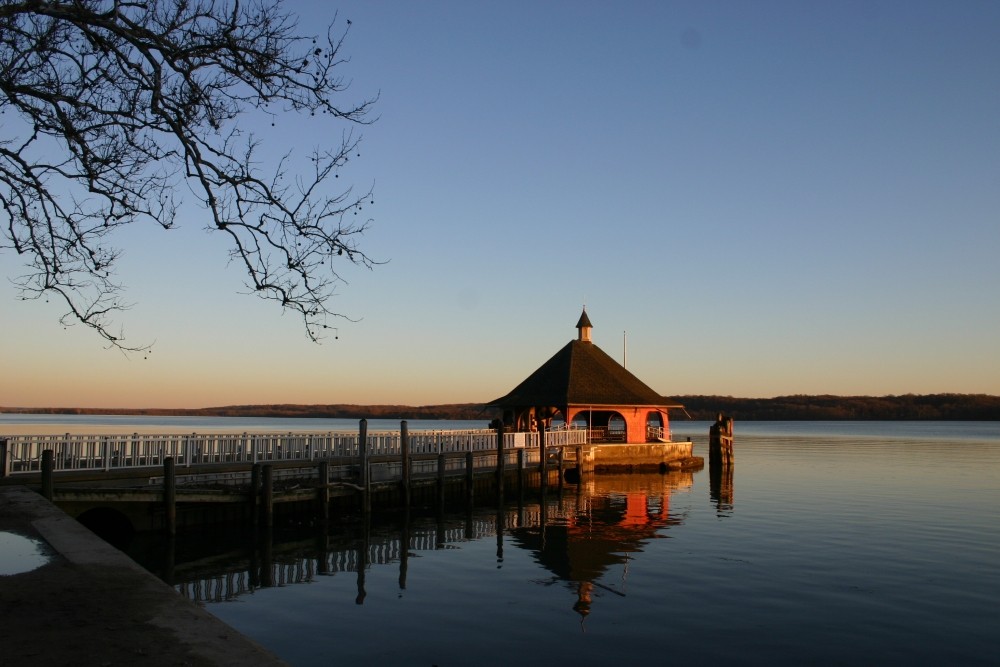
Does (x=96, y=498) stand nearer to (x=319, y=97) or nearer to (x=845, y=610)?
(x=319, y=97)

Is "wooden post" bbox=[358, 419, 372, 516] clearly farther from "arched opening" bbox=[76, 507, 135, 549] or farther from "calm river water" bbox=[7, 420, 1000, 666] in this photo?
"arched opening" bbox=[76, 507, 135, 549]

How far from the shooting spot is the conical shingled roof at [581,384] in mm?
47062

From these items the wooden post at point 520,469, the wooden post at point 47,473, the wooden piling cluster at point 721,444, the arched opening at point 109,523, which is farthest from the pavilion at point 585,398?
the wooden post at point 47,473

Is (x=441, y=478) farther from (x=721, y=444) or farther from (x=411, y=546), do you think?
(x=721, y=444)

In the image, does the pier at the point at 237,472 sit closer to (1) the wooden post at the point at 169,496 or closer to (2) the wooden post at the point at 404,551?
(1) the wooden post at the point at 169,496

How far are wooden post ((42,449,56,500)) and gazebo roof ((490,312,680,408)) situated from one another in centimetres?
3134

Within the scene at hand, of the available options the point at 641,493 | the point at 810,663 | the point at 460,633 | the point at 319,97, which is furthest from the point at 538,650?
the point at 641,493

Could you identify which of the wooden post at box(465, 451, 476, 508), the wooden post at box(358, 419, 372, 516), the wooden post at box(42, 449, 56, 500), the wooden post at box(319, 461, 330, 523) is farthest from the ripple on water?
the wooden post at box(465, 451, 476, 508)

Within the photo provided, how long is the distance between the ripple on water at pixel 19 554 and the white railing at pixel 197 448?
25.9 feet

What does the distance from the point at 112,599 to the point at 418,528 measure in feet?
56.3

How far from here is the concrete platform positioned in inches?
260

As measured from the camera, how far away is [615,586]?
55.3 ft

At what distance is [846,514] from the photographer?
29.4 m

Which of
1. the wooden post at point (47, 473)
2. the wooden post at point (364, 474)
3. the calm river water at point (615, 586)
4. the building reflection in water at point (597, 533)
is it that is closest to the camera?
the calm river water at point (615, 586)
